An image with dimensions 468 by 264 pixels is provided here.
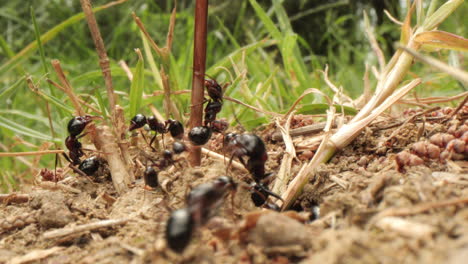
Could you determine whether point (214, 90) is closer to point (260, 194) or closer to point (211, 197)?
point (260, 194)

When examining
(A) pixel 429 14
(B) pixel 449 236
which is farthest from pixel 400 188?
(A) pixel 429 14

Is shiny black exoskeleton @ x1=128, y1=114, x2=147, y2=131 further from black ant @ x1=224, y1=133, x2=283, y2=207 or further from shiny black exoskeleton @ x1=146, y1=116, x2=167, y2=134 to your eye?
black ant @ x1=224, y1=133, x2=283, y2=207

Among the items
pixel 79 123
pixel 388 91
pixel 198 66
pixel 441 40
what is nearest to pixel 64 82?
pixel 79 123

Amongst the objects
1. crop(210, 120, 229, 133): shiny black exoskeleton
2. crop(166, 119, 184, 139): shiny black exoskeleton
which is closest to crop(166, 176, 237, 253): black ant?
crop(166, 119, 184, 139): shiny black exoskeleton

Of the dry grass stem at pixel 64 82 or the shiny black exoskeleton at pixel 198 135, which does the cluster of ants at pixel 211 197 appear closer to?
the shiny black exoskeleton at pixel 198 135

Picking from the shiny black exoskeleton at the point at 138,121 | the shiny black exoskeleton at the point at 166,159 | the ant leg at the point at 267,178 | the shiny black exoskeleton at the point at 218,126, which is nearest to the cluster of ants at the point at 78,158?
the shiny black exoskeleton at the point at 138,121

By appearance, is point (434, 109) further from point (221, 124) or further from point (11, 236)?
point (11, 236)
